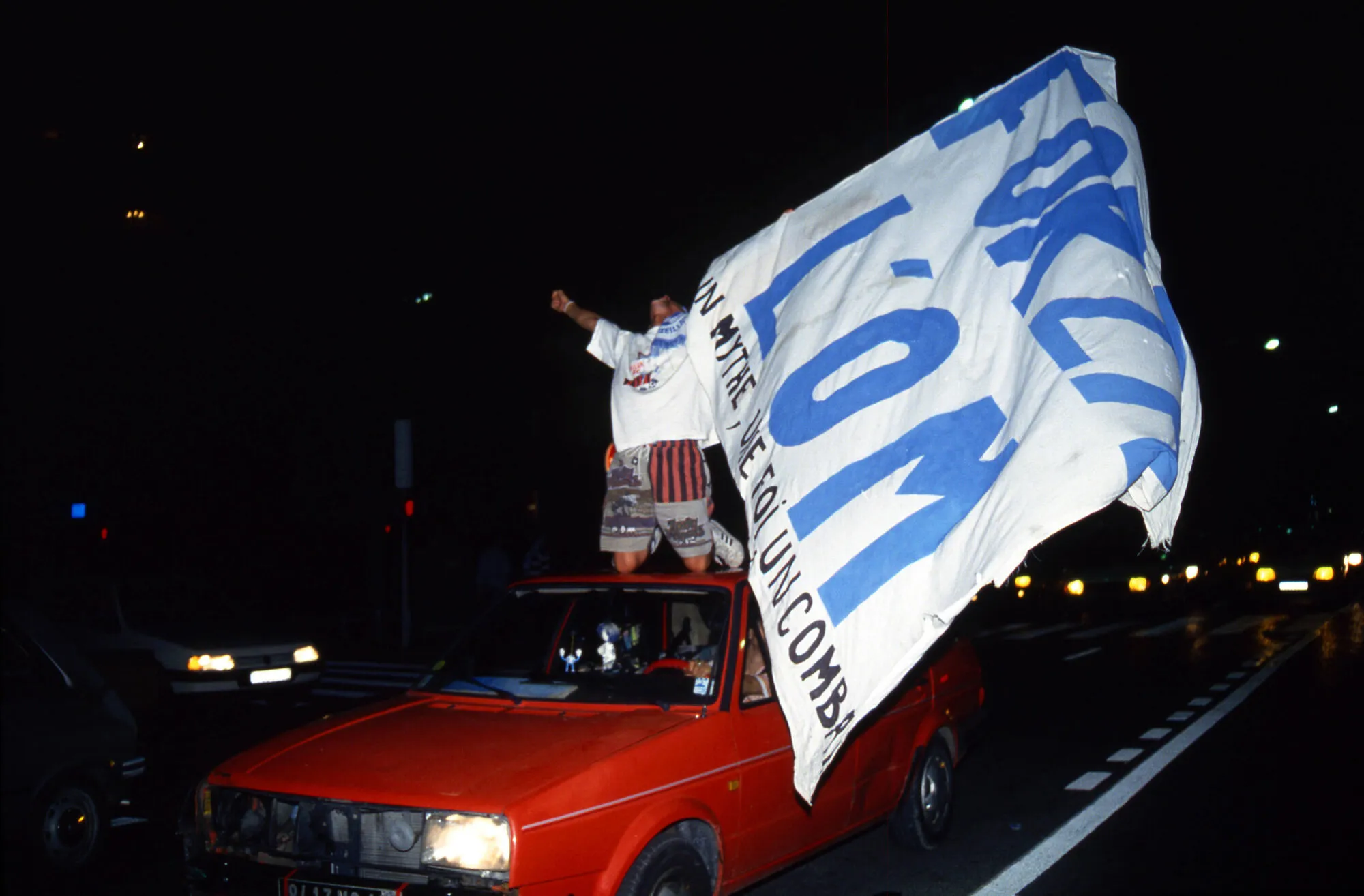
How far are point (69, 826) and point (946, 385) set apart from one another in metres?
5.18

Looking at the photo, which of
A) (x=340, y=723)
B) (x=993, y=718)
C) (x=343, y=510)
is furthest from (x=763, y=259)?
(x=343, y=510)

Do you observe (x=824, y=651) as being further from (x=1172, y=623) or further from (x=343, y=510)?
(x=343, y=510)

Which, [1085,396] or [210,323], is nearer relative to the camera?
[1085,396]

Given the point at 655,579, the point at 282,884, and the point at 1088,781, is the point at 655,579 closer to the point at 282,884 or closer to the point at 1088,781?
the point at 282,884

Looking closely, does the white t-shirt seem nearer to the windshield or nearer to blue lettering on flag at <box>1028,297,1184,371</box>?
the windshield

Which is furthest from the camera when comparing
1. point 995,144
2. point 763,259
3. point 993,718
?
point 993,718

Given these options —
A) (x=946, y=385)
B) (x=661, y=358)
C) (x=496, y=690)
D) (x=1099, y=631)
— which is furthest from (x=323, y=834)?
(x=1099, y=631)

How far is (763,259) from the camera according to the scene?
411 cm

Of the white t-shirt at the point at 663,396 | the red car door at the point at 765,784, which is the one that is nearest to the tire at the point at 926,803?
the red car door at the point at 765,784

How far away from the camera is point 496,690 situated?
4.77m

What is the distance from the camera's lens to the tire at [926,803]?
5.89 m

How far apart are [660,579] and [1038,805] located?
12.7 feet

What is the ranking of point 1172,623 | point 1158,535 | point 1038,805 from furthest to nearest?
point 1172,623 → point 1038,805 → point 1158,535

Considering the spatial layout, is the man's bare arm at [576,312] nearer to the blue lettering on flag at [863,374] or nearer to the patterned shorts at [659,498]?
the patterned shorts at [659,498]
